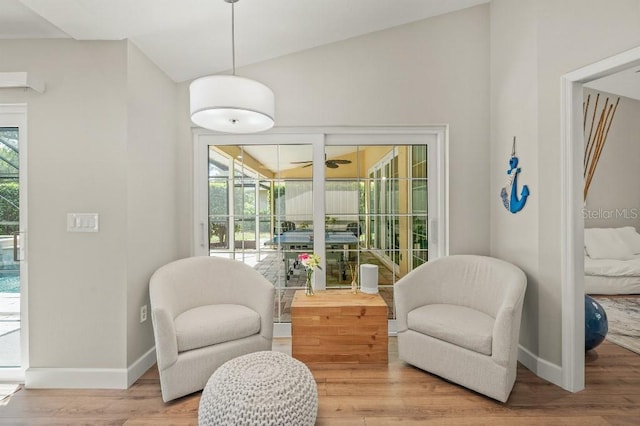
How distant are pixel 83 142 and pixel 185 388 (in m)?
1.80

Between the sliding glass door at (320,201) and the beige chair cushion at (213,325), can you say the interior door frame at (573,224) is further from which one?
the beige chair cushion at (213,325)

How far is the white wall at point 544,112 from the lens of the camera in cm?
215

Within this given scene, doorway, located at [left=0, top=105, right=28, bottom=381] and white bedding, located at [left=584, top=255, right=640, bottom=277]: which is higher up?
doorway, located at [left=0, top=105, right=28, bottom=381]

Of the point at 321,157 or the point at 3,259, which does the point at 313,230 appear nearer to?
the point at 321,157

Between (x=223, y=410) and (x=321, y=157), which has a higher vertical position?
(x=321, y=157)

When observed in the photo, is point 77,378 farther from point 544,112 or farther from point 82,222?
point 544,112

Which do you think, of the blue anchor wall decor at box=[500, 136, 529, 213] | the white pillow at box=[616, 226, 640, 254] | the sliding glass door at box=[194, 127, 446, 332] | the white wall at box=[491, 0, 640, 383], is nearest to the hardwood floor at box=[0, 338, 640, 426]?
the white wall at box=[491, 0, 640, 383]

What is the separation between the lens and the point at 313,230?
329 cm

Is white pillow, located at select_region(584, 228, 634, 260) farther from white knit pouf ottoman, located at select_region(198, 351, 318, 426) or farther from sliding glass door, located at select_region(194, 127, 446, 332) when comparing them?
white knit pouf ottoman, located at select_region(198, 351, 318, 426)

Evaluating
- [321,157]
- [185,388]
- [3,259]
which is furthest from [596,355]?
[3,259]

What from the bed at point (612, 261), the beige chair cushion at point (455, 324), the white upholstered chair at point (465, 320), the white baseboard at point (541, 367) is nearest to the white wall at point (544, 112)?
the white baseboard at point (541, 367)

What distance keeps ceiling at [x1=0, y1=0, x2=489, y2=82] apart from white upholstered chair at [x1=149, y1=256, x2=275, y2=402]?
65.5 inches

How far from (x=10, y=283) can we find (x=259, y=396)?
2139 millimetres

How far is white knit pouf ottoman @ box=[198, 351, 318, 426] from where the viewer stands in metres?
1.66
